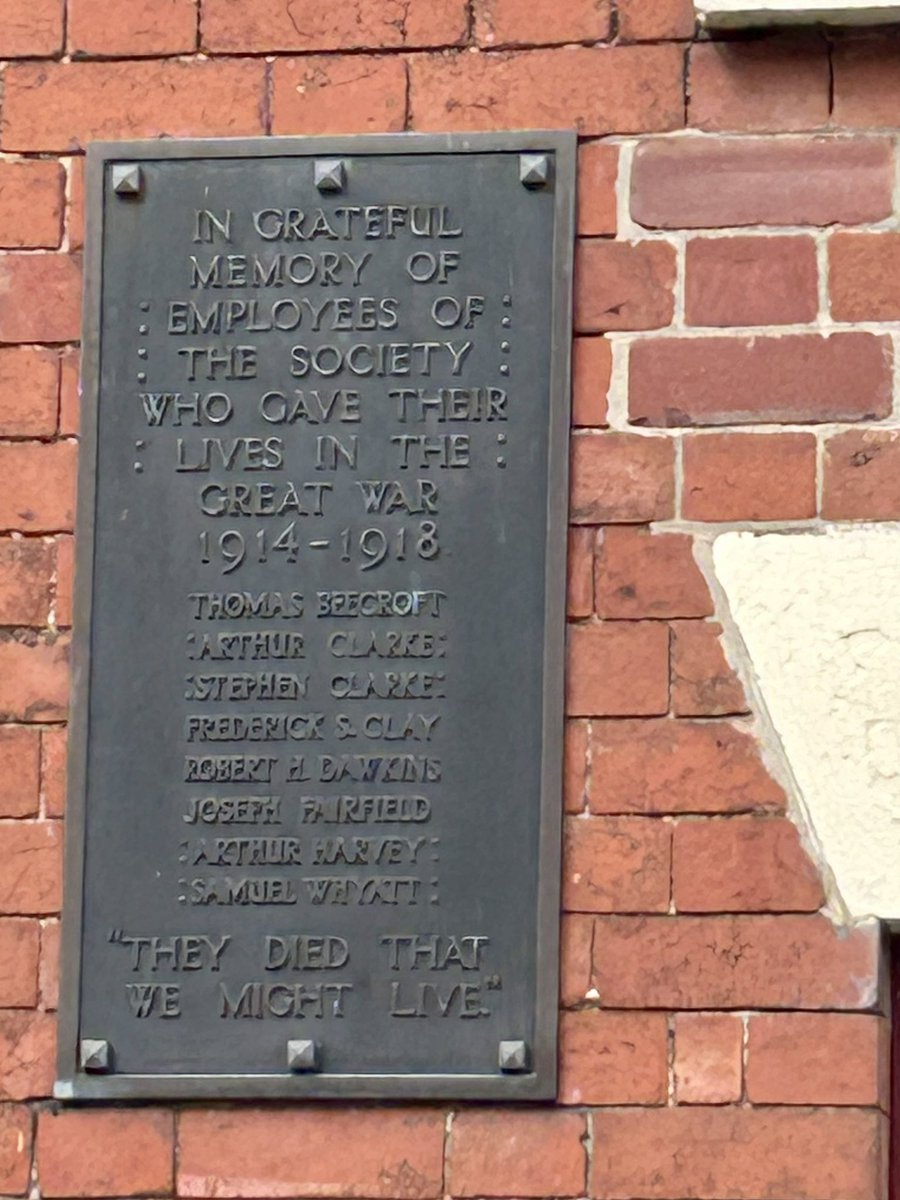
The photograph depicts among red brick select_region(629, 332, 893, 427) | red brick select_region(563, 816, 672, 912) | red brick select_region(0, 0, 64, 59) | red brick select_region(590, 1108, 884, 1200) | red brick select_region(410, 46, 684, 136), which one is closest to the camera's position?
red brick select_region(590, 1108, 884, 1200)

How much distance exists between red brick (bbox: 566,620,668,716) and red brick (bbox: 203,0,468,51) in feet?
2.88

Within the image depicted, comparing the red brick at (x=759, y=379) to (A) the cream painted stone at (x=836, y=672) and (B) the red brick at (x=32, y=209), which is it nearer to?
(A) the cream painted stone at (x=836, y=672)

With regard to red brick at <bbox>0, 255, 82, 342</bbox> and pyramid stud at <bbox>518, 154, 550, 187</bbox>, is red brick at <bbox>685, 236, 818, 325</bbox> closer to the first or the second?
pyramid stud at <bbox>518, 154, 550, 187</bbox>

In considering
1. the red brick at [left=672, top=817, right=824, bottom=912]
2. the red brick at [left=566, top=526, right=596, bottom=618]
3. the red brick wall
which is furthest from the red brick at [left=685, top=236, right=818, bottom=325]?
the red brick at [left=672, top=817, right=824, bottom=912]

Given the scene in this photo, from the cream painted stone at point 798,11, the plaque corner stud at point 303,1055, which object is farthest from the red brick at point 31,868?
the cream painted stone at point 798,11

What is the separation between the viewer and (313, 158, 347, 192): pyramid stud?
4023 mm

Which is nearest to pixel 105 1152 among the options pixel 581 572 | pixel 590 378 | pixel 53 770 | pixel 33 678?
pixel 53 770

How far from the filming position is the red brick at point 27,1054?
150 inches

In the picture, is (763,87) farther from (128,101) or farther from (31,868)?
(31,868)

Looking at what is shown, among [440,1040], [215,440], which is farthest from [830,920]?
[215,440]

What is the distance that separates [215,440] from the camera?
13.0ft

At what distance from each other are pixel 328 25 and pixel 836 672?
1174mm

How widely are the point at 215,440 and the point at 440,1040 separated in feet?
2.88

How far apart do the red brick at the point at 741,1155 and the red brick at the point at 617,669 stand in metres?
0.53
